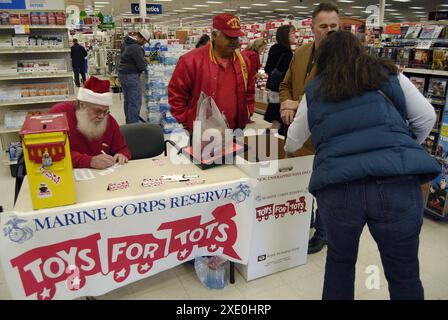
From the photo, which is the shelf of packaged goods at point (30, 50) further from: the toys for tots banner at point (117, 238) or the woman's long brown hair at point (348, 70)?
the woman's long brown hair at point (348, 70)

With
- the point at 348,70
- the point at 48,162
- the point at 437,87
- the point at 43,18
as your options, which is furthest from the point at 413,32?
the point at 43,18

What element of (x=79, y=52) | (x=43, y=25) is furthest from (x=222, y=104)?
(x=79, y=52)

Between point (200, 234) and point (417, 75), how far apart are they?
8.75 feet

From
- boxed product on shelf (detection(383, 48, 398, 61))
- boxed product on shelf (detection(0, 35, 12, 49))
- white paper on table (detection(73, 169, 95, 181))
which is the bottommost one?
white paper on table (detection(73, 169, 95, 181))

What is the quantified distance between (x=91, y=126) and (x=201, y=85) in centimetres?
80

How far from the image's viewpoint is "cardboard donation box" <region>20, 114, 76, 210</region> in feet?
5.30

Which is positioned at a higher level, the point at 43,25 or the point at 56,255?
the point at 43,25

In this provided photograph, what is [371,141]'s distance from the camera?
154 cm

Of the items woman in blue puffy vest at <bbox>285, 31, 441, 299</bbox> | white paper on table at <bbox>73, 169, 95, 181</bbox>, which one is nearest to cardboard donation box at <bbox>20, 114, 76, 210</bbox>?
white paper on table at <bbox>73, 169, 95, 181</bbox>

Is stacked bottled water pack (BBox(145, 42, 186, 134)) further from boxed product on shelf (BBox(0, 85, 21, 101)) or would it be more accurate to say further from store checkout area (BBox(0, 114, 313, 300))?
store checkout area (BBox(0, 114, 313, 300))

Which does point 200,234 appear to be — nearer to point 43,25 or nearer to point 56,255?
point 56,255

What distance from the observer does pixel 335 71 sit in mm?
1563

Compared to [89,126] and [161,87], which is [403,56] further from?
[161,87]

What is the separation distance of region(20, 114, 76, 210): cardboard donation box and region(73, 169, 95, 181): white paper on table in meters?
0.35
